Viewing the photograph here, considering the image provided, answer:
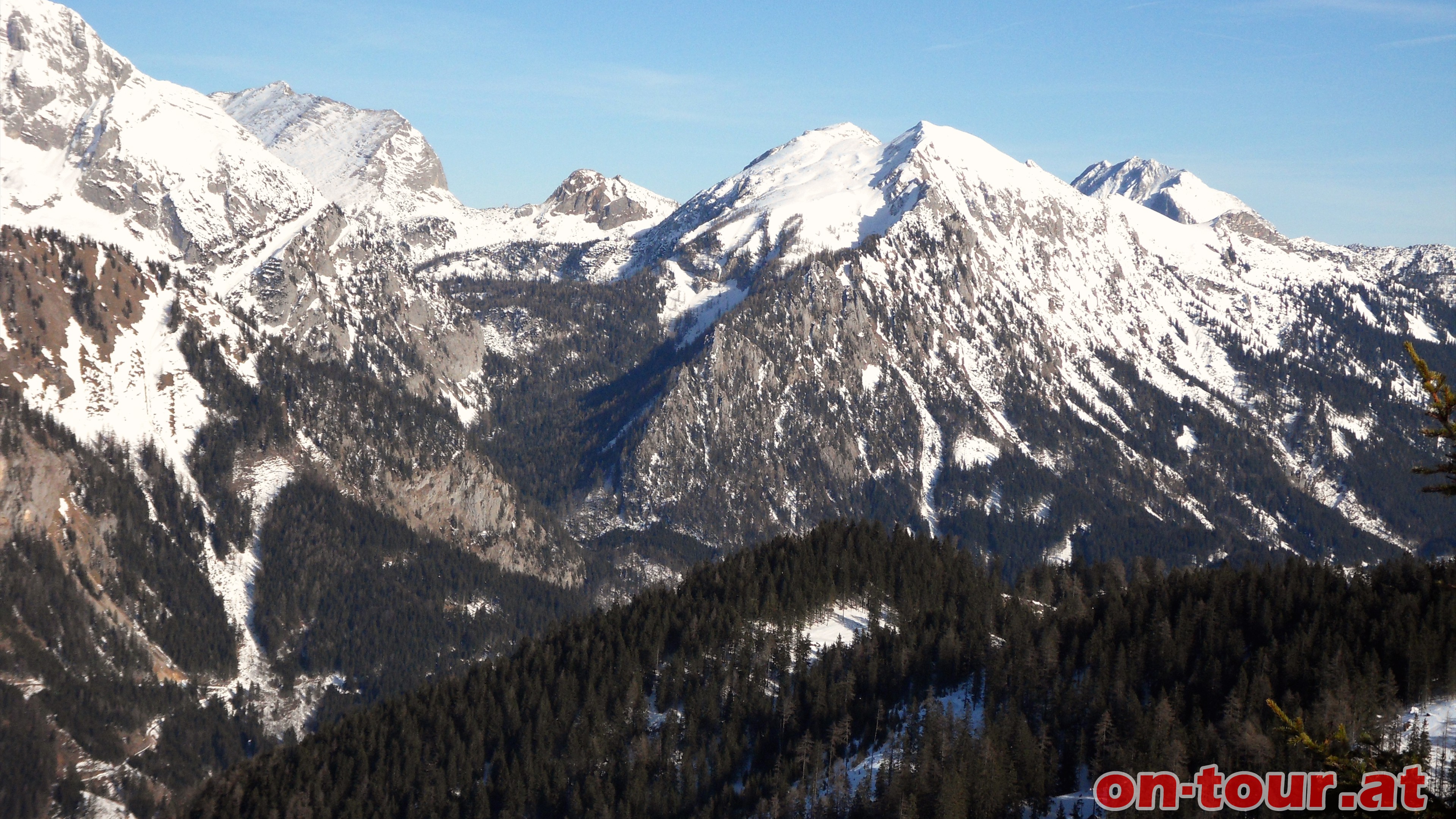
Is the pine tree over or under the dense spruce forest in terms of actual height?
under

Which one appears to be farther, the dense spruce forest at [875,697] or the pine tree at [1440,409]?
the dense spruce forest at [875,697]

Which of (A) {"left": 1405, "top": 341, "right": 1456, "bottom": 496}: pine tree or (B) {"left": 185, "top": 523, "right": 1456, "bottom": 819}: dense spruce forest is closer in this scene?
(A) {"left": 1405, "top": 341, "right": 1456, "bottom": 496}: pine tree

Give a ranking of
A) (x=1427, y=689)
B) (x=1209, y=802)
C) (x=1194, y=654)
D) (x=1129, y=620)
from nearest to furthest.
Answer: (x=1209, y=802), (x=1427, y=689), (x=1194, y=654), (x=1129, y=620)

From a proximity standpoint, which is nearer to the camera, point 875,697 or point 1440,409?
point 1440,409

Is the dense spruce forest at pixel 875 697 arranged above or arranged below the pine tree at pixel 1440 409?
above

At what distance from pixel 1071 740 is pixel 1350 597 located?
1876 inches

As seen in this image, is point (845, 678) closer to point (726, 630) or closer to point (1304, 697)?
point (726, 630)

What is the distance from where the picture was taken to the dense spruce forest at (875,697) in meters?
123

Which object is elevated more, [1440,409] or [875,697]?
[875,697]

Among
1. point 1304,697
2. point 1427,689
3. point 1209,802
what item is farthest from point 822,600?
point 1209,802

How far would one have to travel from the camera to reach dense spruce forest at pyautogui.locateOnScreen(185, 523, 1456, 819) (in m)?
123

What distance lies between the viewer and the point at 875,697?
483ft

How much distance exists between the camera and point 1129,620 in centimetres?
15450

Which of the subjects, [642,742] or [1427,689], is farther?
[642,742]
